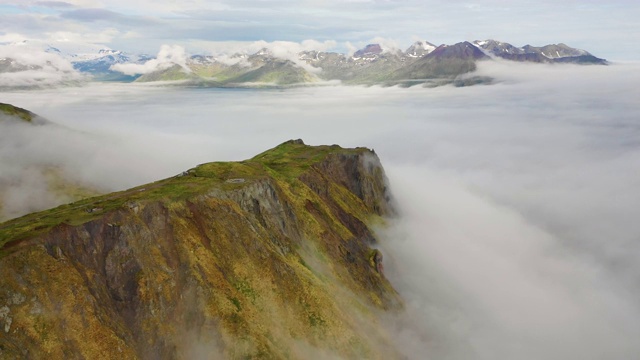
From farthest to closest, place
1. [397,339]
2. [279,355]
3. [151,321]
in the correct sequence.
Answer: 1. [397,339]
2. [279,355]
3. [151,321]

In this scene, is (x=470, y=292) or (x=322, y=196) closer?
(x=322, y=196)

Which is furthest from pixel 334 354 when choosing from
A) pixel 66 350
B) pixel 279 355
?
pixel 66 350

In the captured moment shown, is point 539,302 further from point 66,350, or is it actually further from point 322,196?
point 66,350

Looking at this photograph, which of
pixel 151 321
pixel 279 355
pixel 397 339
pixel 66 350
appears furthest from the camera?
pixel 397 339

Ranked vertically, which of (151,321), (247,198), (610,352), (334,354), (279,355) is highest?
(247,198)

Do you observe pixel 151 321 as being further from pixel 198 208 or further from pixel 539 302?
pixel 539 302

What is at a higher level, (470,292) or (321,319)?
(321,319)
